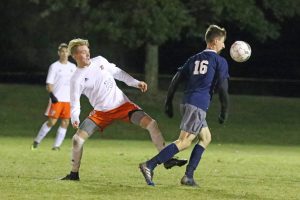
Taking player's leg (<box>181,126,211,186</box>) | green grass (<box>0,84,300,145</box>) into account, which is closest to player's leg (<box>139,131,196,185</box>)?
player's leg (<box>181,126,211,186</box>)

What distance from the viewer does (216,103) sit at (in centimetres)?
3444

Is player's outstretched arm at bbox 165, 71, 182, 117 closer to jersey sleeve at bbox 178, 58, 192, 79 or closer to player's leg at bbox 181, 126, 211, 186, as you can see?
jersey sleeve at bbox 178, 58, 192, 79

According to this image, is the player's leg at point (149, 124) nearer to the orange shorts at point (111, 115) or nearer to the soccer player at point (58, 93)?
the orange shorts at point (111, 115)

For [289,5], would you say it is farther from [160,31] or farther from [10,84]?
[10,84]

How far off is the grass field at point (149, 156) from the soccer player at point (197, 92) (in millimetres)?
383

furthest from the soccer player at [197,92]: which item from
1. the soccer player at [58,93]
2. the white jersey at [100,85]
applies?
the soccer player at [58,93]

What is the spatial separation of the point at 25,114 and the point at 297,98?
11.2m

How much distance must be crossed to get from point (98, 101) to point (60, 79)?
819 cm

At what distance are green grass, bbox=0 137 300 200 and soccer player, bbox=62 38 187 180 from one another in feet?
1.89

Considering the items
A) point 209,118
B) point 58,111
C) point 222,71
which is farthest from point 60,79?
point 209,118

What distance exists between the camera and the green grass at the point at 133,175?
1120 centimetres

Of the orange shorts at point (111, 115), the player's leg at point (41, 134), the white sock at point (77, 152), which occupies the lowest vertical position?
the player's leg at point (41, 134)

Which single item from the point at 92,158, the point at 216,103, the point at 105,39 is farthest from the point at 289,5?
the point at 92,158

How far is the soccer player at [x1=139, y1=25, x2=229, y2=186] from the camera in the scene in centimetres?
1204
